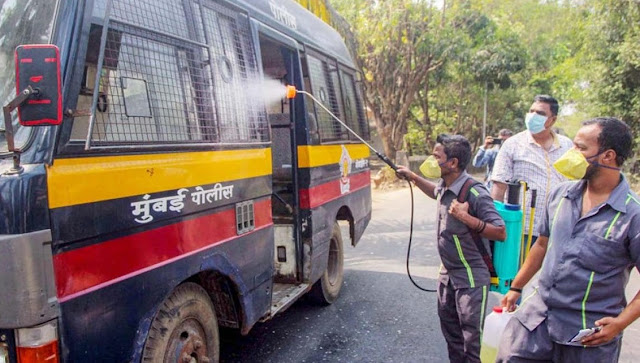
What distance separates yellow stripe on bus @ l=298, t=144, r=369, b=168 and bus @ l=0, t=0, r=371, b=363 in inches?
23.1

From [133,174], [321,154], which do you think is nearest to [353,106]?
[321,154]

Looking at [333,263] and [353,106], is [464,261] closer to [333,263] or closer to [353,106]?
[333,263]

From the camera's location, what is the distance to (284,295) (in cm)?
416

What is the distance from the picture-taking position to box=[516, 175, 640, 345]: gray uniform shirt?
2143 mm

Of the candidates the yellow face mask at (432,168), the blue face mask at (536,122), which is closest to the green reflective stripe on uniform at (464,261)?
the yellow face mask at (432,168)

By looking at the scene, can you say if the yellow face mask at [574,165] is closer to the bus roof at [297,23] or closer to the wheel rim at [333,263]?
A: the bus roof at [297,23]

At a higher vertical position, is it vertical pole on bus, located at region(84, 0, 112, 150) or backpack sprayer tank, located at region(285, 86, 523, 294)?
vertical pole on bus, located at region(84, 0, 112, 150)

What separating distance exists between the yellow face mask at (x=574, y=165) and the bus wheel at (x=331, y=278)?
10.00 feet

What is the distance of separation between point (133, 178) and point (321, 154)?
255cm

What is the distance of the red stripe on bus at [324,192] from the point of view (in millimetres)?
4313

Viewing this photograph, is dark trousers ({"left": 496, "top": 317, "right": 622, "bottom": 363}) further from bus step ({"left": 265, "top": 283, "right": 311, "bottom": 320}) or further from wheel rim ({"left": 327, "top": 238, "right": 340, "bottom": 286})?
wheel rim ({"left": 327, "top": 238, "right": 340, "bottom": 286})

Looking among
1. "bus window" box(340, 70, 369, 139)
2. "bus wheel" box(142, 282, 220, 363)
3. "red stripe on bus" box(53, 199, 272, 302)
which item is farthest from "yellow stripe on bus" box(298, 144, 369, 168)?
"bus wheel" box(142, 282, 220, 363)

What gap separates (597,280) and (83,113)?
237 cm

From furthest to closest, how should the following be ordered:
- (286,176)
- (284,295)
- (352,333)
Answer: (352,333), (286,176), (284,295)
